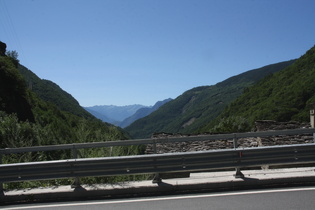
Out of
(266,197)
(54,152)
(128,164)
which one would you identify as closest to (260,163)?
(266,197)

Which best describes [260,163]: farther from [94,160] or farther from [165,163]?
[94,160]

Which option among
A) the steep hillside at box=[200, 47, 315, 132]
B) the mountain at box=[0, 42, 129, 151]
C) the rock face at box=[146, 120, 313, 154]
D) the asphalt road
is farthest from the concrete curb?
the steep hillside at box=[200, 47, 315, 132]

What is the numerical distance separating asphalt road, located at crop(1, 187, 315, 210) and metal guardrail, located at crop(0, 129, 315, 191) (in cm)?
52

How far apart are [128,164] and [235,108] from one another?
103 meters

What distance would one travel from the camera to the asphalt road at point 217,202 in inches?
189

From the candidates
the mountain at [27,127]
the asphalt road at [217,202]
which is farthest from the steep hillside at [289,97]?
the asphalt road at [217,202]

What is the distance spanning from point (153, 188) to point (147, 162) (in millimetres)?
488

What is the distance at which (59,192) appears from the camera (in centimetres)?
560

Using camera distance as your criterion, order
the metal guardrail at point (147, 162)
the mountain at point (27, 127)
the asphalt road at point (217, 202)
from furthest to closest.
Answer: the mountain at point (27, 127) → the metal guardrail at point (147, 162) → the asphalt road at point (217, 202)

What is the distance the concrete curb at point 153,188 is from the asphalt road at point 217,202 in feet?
0.83

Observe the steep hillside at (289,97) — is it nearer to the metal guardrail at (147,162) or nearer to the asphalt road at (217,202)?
the metal guardrail at (147,162)

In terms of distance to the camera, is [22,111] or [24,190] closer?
[24,190]

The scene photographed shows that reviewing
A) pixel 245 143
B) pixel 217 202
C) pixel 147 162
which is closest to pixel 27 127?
pixel 147 162

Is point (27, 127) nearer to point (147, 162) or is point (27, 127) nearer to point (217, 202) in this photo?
point (147, 162)
